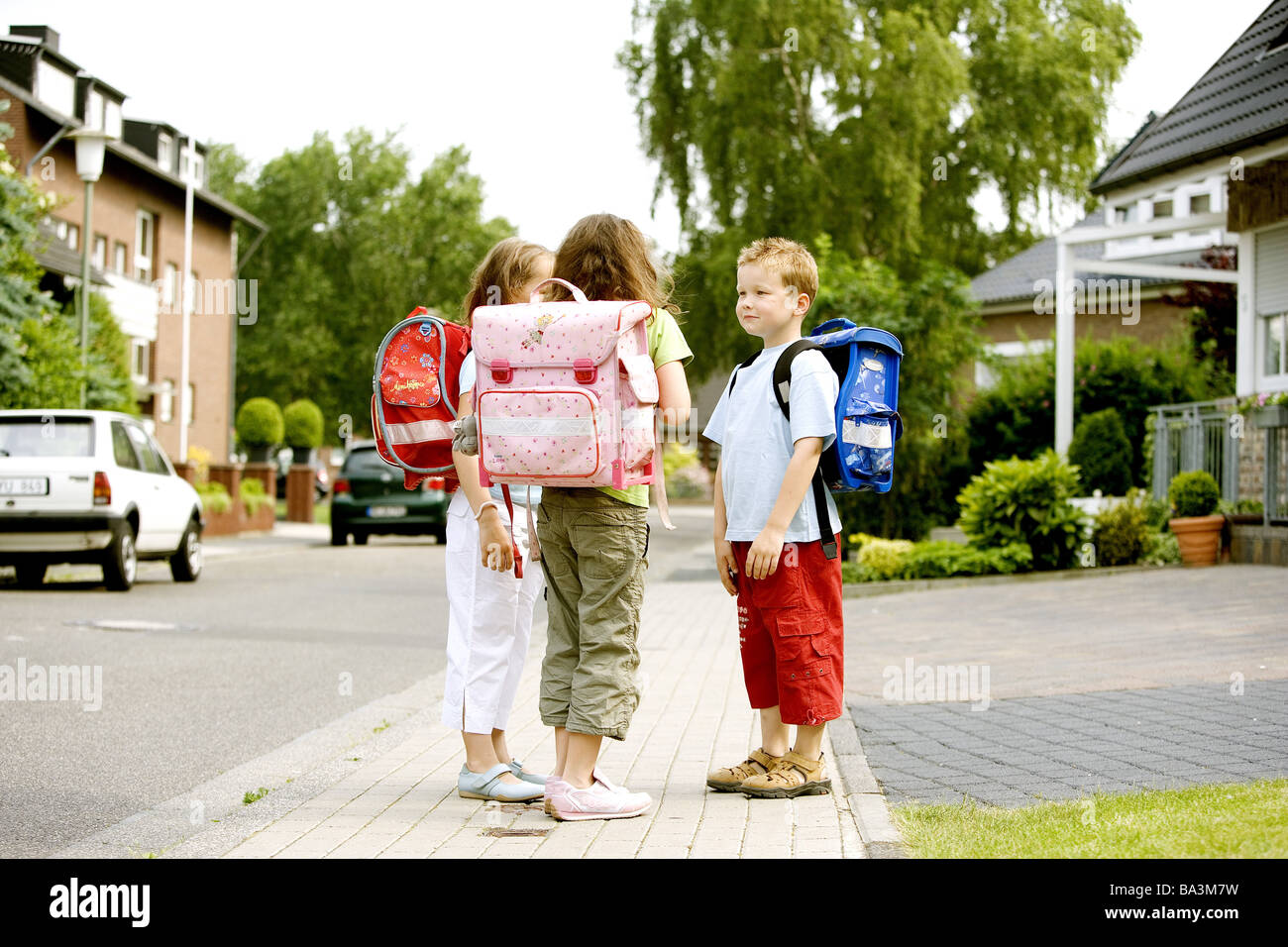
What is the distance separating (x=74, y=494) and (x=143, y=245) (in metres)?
25.8

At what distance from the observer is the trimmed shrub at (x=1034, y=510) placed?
13998 millimetres

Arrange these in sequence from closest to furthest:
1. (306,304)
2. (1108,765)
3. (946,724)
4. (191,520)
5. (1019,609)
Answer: (1108,765)
(946,724)
(1019,609)
(191,520)
(306,304)

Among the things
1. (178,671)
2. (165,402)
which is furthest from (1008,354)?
(178,671)

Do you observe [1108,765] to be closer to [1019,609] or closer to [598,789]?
[598,789]

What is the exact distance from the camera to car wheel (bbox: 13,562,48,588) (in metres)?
13.7

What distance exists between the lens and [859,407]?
4.57 m

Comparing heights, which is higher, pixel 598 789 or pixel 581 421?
pixel 581 421

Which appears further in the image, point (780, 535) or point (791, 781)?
point (791, 781)

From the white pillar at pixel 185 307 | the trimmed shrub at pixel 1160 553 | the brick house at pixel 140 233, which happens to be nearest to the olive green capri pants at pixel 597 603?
the trimmed shrub at pixel 1160 553

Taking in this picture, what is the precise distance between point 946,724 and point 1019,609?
17.2ft

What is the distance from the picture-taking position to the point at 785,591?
15.0ft

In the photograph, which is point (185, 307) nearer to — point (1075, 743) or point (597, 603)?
point (1075, 743)

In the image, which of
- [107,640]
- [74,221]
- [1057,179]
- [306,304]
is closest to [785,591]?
[107,640]

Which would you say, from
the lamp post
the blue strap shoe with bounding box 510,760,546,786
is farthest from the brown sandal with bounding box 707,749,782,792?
the lamp post
